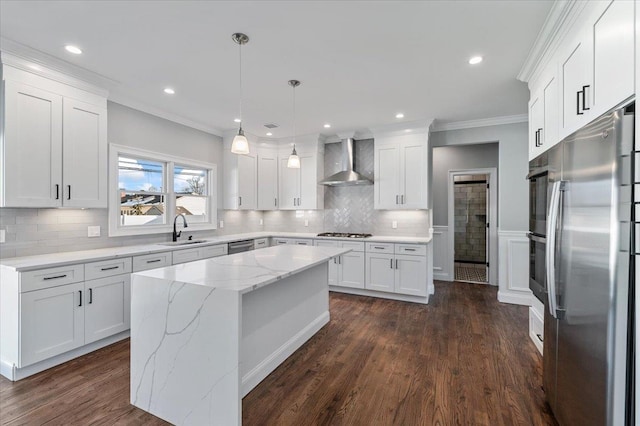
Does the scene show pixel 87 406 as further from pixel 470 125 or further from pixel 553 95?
pixel 470 125

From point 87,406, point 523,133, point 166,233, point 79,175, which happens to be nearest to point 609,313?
point 87,406

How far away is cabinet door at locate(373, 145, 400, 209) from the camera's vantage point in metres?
4.86

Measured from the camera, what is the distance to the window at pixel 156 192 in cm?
364

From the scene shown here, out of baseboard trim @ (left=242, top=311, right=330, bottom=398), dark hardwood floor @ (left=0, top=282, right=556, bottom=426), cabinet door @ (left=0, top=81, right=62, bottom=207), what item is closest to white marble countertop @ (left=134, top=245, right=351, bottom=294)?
baseboard trim @ (left=242, top=311, right=330, bottom=398)

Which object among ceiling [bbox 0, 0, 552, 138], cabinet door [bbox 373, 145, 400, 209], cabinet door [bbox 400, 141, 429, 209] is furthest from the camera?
cabinet door [bbox 373, 145, 400, 209]

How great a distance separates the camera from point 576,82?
192 cm

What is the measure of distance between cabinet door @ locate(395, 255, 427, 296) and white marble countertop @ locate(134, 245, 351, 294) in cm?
184

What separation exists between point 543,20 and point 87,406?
4295mm

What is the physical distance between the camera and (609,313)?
1284mm

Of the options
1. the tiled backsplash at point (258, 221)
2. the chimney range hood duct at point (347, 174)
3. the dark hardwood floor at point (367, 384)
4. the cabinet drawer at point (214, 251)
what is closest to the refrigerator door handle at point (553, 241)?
the dark hardwood floor at point (367, 384)

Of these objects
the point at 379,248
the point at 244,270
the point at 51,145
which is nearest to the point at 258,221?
the point at 379,248

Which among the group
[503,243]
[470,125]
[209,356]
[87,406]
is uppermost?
[470,125]

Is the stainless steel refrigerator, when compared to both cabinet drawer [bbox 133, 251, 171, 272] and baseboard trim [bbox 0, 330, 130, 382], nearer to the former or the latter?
cabinet drawer [bbox 133, 251, 171, 272]

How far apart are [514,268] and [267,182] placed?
4328 mm
